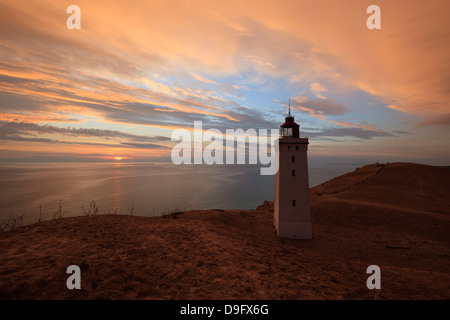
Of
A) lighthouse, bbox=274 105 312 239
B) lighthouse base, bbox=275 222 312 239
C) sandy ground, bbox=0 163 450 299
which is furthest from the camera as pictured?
lighthouse base, bbox=275 222 312 239

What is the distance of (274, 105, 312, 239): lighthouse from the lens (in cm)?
1645

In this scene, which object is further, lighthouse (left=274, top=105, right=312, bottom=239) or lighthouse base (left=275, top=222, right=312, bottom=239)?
lighthouse base (left=275, top=222, right=312, bottom=239)

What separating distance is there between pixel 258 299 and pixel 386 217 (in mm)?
22646

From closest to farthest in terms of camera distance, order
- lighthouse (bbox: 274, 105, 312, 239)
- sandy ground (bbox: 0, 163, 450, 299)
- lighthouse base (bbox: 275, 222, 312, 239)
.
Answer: sandy ground (bbox: 0, 163, 450, 299) < lighthouse (bbox: 274, 105, 312, 239) < lighthouse base (bbox: 275, 222, 312, 239)

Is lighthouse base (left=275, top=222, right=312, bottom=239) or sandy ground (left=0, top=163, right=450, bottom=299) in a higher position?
sandy ground (left=0, top=163, right=450, bottom=299)

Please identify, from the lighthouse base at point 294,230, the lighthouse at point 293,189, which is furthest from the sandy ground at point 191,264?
the lighthouse at point 293,189

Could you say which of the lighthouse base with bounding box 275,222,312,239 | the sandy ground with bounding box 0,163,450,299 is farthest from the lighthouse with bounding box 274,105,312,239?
the sandy ground with bounding box 0,163,450,299

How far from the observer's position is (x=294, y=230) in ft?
55.3

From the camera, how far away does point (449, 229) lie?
1806 centimetres

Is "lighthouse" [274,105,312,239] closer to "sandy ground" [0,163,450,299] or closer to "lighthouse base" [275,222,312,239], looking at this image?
"lighthouse base" [275,222,312,239]

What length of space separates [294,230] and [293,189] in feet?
12.3

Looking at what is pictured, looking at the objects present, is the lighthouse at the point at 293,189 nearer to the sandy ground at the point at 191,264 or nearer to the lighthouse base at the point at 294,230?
the lighthouse base at the point at 294,230

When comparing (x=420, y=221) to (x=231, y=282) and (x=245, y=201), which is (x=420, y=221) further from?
(x=245, y=201)
